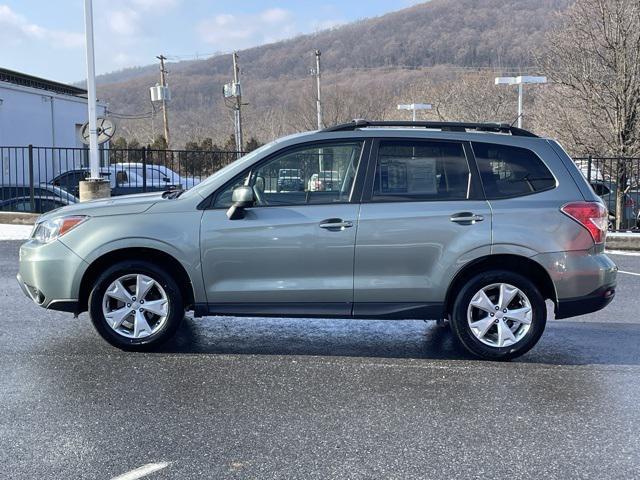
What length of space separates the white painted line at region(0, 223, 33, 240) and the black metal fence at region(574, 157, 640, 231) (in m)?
12.6

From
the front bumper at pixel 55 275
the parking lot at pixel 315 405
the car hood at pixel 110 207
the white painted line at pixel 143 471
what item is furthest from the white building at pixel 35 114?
the white painted line at pixel 143 471

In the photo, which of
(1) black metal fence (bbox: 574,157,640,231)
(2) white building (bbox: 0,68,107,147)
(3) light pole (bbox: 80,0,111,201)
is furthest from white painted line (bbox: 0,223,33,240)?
(1) black metal fence (bbox: 574,157,640,231)

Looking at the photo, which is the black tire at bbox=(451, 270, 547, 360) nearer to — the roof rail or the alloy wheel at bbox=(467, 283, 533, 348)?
the alloy wheel at bbox=(467, 283, 533, 348)

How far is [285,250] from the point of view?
534 centimetres

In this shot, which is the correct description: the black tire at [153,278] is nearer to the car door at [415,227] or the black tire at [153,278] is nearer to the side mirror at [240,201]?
the side mirror at [240,201]

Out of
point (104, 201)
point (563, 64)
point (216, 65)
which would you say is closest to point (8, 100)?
point (563, 64)

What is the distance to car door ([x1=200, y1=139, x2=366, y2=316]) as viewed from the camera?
210 inches

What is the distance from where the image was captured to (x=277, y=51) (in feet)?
422

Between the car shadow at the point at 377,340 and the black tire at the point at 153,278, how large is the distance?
0.78 ft

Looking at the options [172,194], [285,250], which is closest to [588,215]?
[285,250]

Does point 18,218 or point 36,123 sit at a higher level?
point 36,123

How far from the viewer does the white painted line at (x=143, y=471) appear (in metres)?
3.45

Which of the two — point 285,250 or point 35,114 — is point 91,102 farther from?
point 35,114

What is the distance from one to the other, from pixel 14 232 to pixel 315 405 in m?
12.0
